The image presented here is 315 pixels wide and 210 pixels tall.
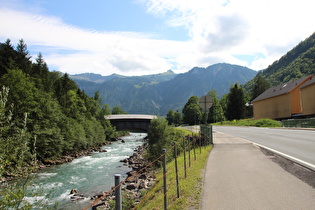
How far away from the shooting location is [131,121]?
65.9 meters

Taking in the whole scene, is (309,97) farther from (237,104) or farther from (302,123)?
(237,104)

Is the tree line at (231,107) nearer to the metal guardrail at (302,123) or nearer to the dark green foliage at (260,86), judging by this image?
the dark green foliage at (260,86)

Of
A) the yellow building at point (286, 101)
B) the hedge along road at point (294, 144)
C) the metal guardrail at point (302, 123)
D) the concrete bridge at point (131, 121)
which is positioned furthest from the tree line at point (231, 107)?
the hedge along road at point (294, 144)

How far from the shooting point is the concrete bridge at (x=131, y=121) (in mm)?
64738

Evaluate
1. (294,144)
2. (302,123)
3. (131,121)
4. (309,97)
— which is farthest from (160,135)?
(131,121)

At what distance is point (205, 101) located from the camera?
16.6 meters

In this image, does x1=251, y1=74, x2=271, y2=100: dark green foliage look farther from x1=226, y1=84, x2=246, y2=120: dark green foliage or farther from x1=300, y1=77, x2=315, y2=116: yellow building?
x1=300, y1=77, x2=315, y2=116: yellow building

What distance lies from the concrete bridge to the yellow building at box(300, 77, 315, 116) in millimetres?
34184

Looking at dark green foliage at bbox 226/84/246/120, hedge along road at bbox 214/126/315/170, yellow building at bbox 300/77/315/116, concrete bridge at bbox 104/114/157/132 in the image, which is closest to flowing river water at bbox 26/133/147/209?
hedge along road at bbox 214/126/315/170

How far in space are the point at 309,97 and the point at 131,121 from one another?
40598mm

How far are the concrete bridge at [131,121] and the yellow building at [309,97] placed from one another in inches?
1346

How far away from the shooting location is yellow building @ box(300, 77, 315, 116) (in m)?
42.9

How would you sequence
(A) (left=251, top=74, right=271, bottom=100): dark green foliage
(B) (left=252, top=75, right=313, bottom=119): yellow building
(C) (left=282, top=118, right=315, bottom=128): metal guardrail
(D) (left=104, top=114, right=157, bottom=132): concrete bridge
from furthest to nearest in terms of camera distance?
(A) (left=251, top=74, right=271, bottom=100): dark green foliage
(D) (left=104, top=114, right=157, bottom=132): concrete bridge
(B) (left=252, top=75, right=313, bottom=119): yellow building
(C) (left=282, top=118, right=315, bottom=128): metal guardrail

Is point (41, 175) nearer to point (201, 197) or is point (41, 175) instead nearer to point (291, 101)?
point (201, 197)
